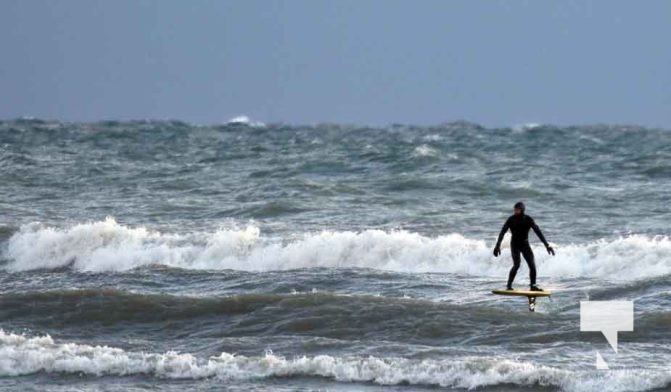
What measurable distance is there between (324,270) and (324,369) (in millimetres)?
7779

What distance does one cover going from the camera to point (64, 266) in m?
26.7

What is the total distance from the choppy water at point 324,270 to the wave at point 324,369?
3 cm

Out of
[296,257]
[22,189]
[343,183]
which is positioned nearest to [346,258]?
[296,257]

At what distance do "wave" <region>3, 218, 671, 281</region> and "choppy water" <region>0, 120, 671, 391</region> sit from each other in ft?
0.16

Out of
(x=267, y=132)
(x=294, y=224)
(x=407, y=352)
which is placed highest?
(x=267, y=132)

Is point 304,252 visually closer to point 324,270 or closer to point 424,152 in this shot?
point 324,270

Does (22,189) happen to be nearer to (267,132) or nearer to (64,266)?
(64,266)

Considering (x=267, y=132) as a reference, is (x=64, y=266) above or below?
below

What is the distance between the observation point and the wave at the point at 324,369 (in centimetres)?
1559

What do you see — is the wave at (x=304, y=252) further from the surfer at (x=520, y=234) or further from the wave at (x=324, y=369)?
the wave at (x=324, y=369)

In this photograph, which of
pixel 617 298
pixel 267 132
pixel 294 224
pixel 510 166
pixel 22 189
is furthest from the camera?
pixel 267 132

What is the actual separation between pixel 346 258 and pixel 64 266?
19.6 ft

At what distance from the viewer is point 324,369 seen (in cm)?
1647

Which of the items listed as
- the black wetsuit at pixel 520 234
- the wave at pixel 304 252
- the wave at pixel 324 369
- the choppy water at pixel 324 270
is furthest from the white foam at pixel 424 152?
the wave at pixel 324 369
